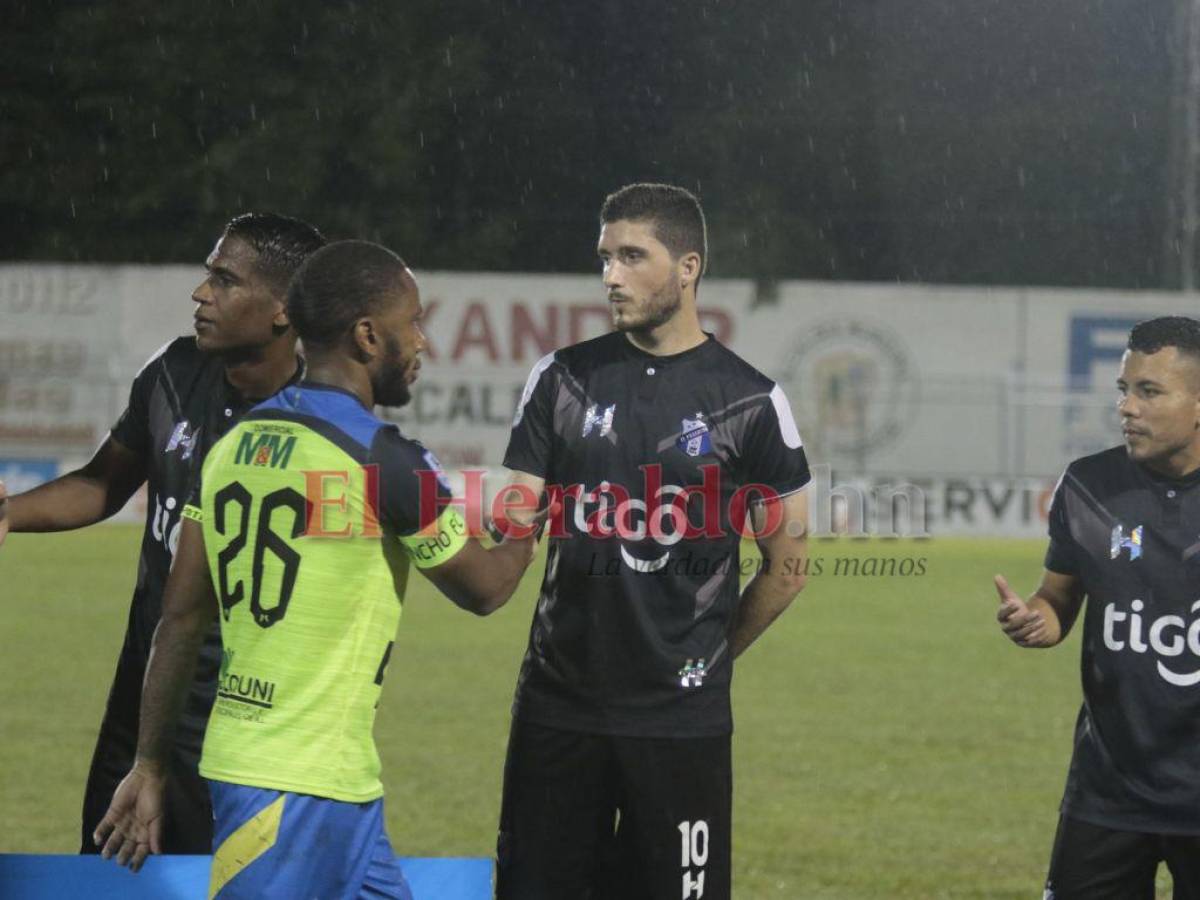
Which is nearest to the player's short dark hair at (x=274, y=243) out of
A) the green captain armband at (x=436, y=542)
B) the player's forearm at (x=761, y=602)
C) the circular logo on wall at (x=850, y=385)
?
the green captain armband at (x=436, y=542)

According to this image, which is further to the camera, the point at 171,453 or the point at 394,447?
the point at 171,453

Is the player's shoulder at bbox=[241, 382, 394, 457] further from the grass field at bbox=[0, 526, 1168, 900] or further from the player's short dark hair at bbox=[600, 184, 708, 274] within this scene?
the grass field at bbox=[0, 526, 1168, 900]

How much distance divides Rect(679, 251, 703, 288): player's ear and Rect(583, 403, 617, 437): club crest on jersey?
0.39 m

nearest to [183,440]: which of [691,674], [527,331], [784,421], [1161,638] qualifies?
[691,674]

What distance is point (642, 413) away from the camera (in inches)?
188

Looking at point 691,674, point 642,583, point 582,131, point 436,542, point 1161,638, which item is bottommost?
point 691,674

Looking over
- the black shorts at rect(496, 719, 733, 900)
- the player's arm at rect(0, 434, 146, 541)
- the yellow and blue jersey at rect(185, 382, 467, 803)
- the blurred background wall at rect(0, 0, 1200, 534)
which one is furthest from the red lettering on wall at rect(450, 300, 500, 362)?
the yellow and blue jersey at rect(185, 382, 467, 803)

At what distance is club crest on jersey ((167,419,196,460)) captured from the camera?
4.76 m

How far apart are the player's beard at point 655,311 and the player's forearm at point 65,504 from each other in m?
1.41

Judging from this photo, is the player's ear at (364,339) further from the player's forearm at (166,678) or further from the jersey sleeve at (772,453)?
the jersey sleeve at (772,453)

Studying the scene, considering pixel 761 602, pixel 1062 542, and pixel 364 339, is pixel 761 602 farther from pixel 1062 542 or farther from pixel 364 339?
pixel 364 339

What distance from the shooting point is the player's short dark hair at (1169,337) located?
4.96 metres

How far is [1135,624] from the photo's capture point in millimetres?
4766

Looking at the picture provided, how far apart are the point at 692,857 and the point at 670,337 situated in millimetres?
1345
